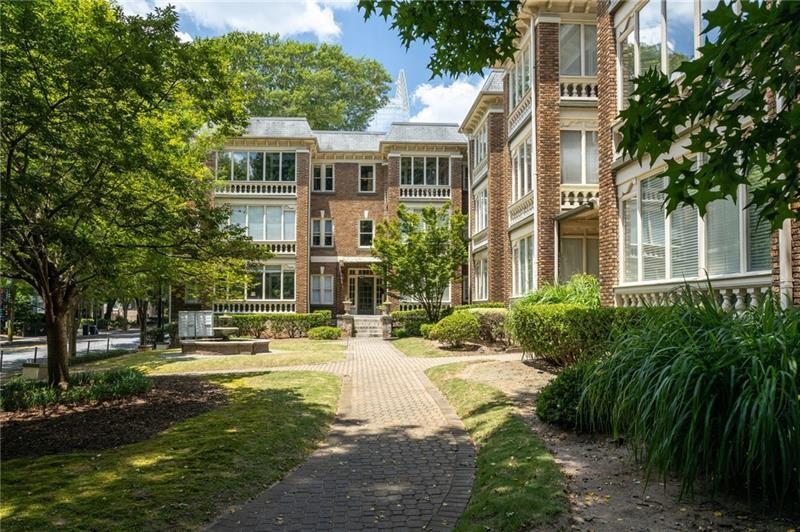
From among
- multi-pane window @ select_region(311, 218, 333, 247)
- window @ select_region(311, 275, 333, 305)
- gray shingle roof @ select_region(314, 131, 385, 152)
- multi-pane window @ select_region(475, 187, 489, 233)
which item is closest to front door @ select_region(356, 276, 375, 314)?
window @ select_region(311, 275, 333, 305)

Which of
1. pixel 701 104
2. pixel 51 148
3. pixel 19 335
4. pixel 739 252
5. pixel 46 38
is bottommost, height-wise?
pixel 19 335

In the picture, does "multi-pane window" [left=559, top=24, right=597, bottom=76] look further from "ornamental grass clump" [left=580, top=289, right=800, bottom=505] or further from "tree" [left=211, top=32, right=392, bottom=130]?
"tree" [left=211, top=32, right=392, bottom=130]

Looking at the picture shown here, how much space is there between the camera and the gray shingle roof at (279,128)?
31077 millimetres

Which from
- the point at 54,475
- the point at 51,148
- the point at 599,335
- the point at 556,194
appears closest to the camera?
the point at 54,475

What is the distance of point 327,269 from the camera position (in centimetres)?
3328

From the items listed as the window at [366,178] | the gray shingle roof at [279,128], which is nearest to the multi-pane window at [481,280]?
the window at [366,178]

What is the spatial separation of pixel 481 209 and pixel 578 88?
35.0 ft

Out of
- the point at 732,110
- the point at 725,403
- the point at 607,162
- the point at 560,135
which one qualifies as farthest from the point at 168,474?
the point at 560,135

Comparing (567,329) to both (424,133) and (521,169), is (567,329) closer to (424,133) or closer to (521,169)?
(521,169)

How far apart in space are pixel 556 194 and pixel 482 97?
30.1 feet

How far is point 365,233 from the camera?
1332 inches

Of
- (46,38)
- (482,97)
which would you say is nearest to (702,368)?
(46,38)

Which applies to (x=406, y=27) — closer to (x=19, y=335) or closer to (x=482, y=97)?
(x=482, y=97)

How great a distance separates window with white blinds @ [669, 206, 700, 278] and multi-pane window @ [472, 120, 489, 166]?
54.5ft
